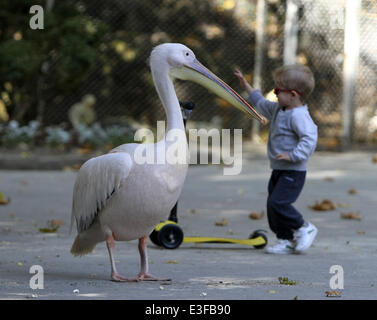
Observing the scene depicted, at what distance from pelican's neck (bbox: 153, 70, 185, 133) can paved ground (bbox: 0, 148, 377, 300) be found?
3.03 feet

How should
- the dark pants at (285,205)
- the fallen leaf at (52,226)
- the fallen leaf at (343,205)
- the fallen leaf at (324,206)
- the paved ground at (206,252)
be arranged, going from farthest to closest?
the fallen leaf at (343,205)
the fallen leaf at (324,206)
the fallen leaf at (52,226)
the dark pants at (285,205)
the paved ground at (206,252)

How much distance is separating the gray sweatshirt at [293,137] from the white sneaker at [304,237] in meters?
0.45

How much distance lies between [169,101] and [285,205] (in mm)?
1500

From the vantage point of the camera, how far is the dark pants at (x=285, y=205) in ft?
18.5

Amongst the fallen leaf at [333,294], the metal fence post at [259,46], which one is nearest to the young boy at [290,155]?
the fallen leaf at [333,294]

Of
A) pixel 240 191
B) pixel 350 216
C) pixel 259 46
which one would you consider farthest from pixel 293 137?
pixel 259 46

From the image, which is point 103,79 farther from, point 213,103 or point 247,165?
point 247,165

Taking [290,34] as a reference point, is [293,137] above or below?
below

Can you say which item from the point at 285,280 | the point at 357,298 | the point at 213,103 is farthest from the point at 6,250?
the point at 213,103

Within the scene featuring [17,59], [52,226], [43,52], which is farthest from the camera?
[43,52]

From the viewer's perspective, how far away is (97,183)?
4.50 metres

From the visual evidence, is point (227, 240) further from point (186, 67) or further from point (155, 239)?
point (186, 67)

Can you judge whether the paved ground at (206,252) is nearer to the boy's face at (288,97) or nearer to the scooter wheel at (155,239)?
the scooter wheel at (155,239)
